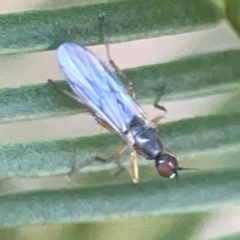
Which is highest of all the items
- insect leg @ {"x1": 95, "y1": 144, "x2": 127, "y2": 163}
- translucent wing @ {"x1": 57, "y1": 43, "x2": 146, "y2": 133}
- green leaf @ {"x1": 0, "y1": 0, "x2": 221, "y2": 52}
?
green leaf @ {"x1": 0, "y1": 0, "x2": 221, "y2": 52}

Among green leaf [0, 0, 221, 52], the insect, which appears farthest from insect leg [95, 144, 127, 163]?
green leaf [0, 0, 221, 52]

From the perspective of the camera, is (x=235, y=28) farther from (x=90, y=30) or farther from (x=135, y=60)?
(x=135, y=60)

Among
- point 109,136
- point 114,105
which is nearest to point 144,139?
point 114,105

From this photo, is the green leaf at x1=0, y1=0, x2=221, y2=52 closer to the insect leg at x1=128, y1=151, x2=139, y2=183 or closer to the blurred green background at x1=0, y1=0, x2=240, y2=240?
the blurred green background at x1=0, y1=0, x2=240, y2=240

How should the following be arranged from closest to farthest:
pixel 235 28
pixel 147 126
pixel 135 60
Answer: pixel 235 28
pixel 147 126
pixel 135 60

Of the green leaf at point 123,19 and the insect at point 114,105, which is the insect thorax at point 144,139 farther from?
the green leaf at point 123,19

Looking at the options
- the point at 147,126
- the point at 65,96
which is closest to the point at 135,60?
the point at 147,126

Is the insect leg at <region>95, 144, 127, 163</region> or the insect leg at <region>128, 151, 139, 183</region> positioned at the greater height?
the insect leg at <region>95, 144, 127, 163</region>

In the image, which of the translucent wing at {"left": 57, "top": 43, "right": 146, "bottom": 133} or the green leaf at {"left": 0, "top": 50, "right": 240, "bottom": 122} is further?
the translucent wing at {"left": 57, "top": 43, "right": 146, "bottom": 133}
